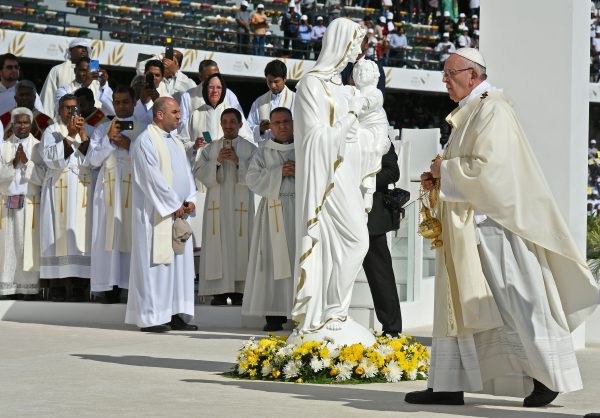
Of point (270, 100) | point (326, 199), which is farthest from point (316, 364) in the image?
point (270, 100)

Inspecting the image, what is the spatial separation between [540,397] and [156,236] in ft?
19.3

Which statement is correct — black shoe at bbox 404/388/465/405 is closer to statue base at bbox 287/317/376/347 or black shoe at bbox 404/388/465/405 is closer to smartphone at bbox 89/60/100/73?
statue base at bbox 287/317/376/347

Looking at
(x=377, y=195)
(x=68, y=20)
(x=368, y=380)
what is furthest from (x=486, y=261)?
(x=68, y=20)

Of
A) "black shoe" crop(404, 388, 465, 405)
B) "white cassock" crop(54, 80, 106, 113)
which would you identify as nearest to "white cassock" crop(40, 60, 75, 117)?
"white cassock" crop(54, 80, 106, 113)

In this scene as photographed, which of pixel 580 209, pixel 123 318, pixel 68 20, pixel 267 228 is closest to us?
pixel 580 209

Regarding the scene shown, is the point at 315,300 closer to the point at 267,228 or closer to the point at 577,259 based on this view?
the point at 577,259

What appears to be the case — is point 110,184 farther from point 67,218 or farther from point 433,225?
point 433,225

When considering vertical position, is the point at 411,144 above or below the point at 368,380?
above

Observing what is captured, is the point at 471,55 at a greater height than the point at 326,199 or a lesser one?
greater

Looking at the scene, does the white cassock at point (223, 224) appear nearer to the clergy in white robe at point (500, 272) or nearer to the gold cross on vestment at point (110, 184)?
the gold cross on vestment at point (110, 184)

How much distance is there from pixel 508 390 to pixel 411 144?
6.37 m

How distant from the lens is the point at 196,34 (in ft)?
107

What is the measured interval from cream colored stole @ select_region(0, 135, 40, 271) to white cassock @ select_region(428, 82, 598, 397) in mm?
7415

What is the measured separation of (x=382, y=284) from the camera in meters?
11.2
